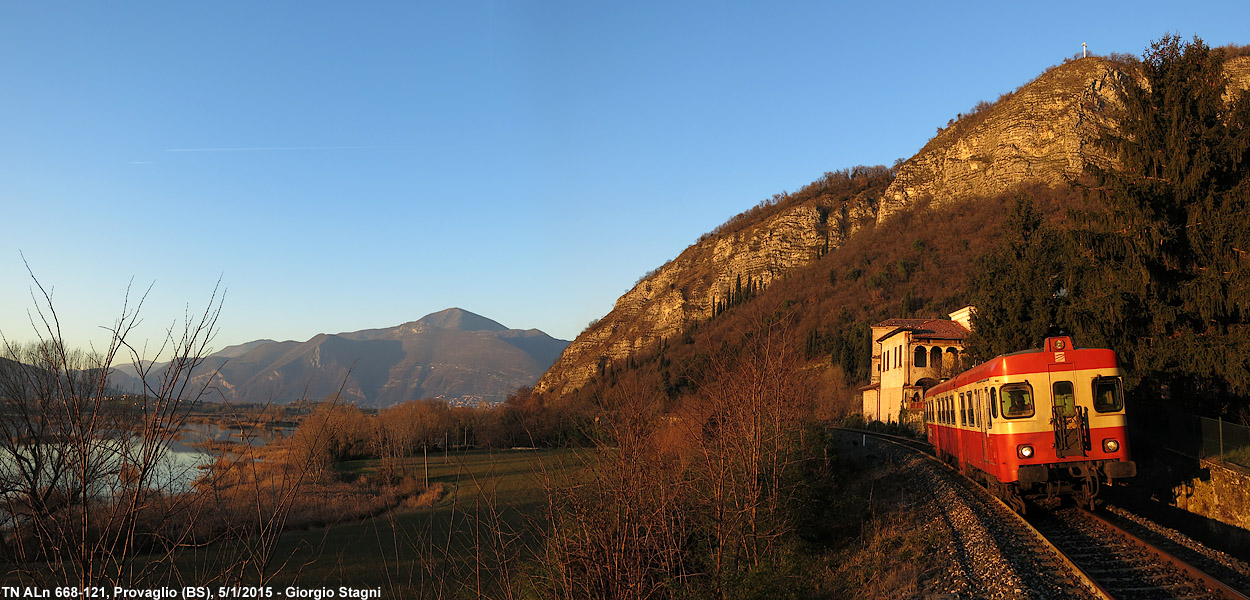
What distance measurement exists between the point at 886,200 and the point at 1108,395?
120 m

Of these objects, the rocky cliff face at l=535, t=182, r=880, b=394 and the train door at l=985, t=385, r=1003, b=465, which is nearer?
the train door at l=985, t=385, r=1003, b=465

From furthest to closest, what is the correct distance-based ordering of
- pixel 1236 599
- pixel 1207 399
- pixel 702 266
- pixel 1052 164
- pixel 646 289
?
pixel 646 289, pixel 702 266, pixel 1052 164, pixel 1207 399, pixel 1236 599

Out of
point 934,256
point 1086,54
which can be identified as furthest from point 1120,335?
point 1086,54

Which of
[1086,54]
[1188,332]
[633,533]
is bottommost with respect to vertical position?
[633,533]

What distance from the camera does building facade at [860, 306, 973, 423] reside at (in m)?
49.2

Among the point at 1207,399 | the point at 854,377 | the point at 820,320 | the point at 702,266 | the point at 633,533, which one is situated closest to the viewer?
the point at 633,533

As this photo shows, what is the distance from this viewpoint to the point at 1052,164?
335ft

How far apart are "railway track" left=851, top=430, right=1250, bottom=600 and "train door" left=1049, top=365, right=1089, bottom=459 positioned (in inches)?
54.5

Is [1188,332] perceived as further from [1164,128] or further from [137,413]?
[137,413]

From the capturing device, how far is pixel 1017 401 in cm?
1403

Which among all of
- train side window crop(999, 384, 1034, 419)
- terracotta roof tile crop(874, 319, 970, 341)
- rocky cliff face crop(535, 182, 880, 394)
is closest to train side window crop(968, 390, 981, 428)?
train side window crop(999, 384, 1034, 419)

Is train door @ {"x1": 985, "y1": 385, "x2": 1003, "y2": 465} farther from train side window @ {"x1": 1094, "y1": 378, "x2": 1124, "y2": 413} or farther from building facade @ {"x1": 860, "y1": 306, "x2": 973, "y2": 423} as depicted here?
building facade @ {"x1": 860, "y1": 306, "x2": 973, "y2": 423}

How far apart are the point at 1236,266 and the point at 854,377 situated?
52778mm

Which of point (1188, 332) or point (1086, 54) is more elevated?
point (1086, 54)
